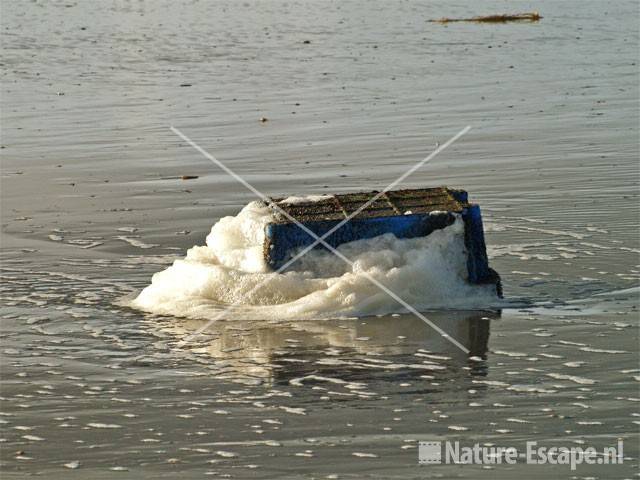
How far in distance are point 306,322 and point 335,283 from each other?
349 mm

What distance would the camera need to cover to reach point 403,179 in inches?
500

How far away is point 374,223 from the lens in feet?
27.2

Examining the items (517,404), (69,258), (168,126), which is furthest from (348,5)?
(517,404)

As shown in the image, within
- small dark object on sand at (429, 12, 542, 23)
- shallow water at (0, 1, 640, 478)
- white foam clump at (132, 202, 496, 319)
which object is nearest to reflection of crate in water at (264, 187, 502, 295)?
white foam clump at (132, 202, 496, 319)

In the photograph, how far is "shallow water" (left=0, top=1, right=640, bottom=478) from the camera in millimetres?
5965

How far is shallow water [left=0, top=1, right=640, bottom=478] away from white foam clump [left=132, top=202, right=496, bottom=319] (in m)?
0.18

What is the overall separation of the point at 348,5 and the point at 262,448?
3523 centimetres

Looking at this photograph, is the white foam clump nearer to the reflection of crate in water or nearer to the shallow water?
the reflection of crate in water

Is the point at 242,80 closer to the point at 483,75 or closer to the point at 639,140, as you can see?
the point at 483,75

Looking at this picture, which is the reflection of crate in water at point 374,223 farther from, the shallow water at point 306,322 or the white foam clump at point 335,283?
the shallow water at point 306,322

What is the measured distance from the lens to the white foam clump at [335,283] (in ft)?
26.6

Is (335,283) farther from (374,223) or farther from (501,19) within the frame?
(501,19)

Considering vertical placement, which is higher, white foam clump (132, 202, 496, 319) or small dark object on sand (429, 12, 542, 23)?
small dark object on sand (429, 12, 542, 23)

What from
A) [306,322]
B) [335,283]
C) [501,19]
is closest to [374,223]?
[335,283]
